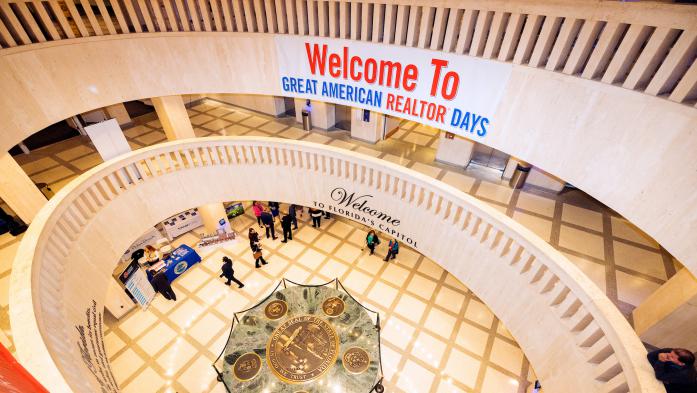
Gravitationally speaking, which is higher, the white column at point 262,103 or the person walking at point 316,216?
the white column at point 262,103

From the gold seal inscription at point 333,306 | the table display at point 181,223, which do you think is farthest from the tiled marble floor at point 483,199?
the table display at point 181,223

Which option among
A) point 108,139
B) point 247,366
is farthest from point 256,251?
point 108,139

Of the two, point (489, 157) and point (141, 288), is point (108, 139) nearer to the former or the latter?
point (141, 288)

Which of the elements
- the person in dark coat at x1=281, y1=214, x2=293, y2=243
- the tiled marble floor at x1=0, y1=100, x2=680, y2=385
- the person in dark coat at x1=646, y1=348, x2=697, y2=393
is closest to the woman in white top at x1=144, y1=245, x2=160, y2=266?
the tiled marble floor at x1=0, y1=100, x2=680, y2=385

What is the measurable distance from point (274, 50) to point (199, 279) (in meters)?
8.23

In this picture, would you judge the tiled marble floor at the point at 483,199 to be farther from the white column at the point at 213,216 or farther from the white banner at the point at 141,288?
the white column at the point at 213,216

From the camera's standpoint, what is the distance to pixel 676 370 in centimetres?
364

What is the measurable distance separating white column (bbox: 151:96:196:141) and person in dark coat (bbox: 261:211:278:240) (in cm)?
381

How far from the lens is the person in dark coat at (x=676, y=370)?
11.7 ft

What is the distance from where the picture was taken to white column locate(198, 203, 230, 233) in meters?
12.0

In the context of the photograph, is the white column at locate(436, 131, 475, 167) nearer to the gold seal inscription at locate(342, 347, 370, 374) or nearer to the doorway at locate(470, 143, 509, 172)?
the doorway at locate(470, 143, 509, 172)

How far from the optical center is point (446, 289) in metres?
10.5

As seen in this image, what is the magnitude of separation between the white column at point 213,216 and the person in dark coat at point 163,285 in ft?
8.93

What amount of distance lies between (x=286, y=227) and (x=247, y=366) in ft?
16.8
